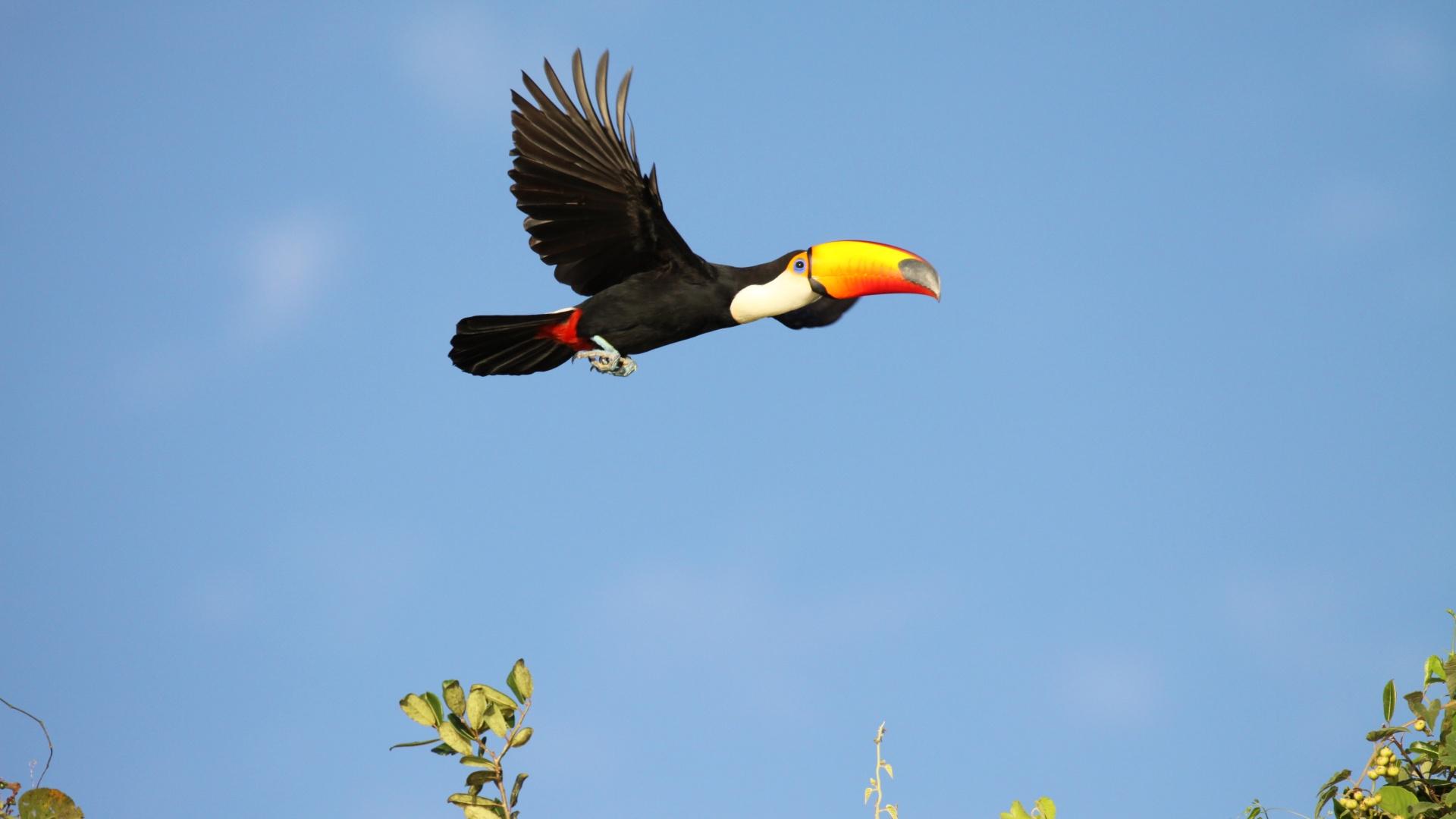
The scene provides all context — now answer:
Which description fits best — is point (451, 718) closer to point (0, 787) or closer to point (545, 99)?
point (0, 787)

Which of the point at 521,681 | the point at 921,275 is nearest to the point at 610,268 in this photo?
the point at 921,275

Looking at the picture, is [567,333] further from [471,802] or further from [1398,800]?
[1398,800]

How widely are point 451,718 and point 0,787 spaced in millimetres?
1268

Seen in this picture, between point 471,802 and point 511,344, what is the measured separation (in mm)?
5117

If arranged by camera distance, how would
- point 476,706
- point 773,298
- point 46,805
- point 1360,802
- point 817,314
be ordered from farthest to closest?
point 817,314 < point 773,298 < point 46,805 < point 476,706 < point 1360,802

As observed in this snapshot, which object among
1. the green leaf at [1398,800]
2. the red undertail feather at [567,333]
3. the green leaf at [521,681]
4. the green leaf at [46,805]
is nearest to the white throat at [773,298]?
the red undertail feather at [567,333]

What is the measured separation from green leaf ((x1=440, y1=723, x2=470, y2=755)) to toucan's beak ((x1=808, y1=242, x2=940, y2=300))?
206 inches

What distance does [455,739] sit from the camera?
352cm

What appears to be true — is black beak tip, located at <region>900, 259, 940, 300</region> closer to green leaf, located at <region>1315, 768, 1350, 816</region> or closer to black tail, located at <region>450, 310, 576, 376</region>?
black tail, located at <region>450, 310, 576, 376</region>

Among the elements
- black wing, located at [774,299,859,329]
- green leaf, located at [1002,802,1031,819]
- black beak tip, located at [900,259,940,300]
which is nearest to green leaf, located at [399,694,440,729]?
green leaf, located at [1002,802,1031,819]

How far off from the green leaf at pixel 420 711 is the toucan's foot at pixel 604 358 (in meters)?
4.51

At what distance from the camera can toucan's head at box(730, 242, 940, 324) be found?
26.8 feet

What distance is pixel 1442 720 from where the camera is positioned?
3.53 meters

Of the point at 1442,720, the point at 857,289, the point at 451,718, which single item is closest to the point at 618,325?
the point at 857,289
